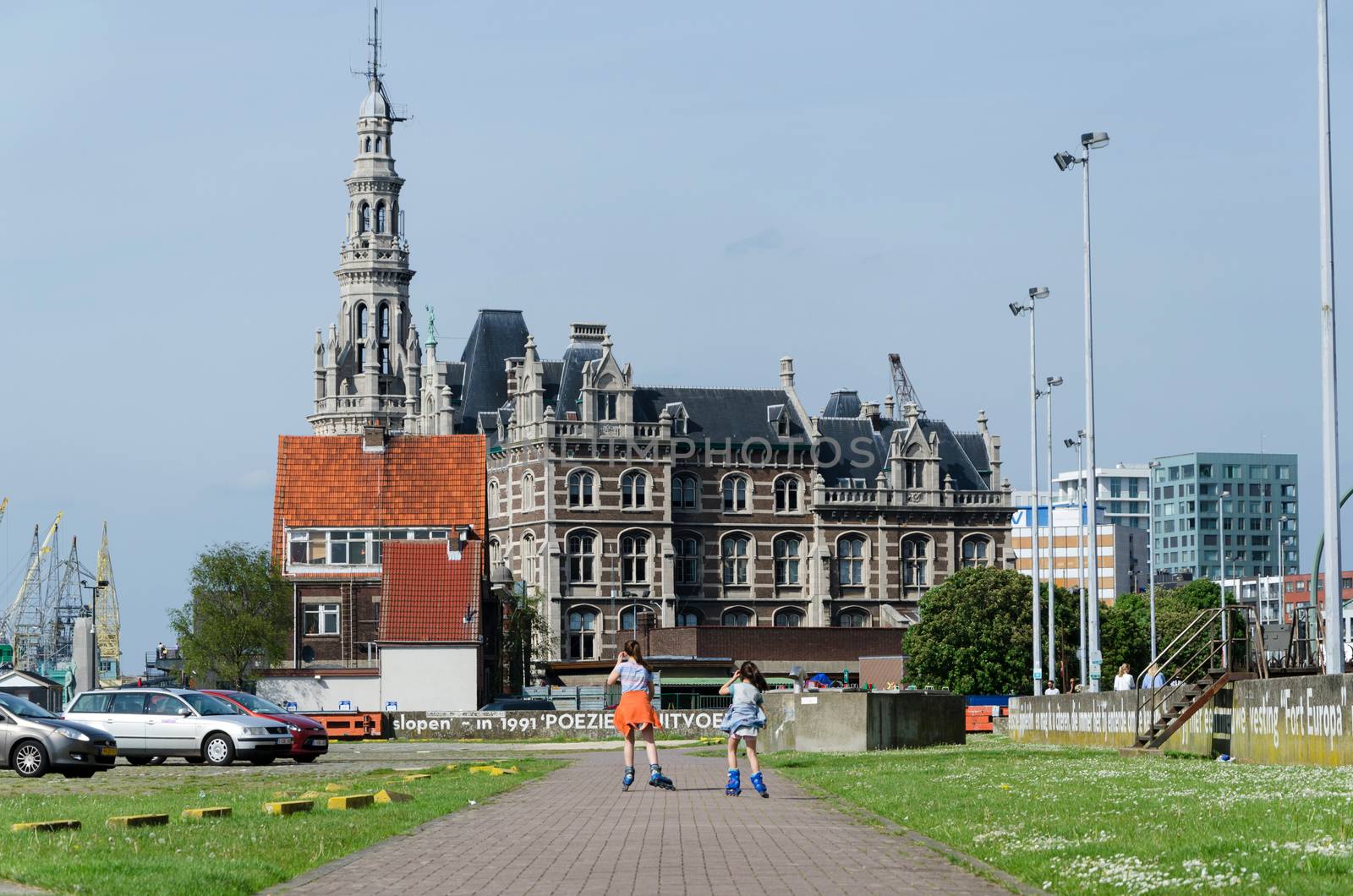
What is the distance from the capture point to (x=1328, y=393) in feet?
106

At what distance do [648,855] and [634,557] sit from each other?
96.2m

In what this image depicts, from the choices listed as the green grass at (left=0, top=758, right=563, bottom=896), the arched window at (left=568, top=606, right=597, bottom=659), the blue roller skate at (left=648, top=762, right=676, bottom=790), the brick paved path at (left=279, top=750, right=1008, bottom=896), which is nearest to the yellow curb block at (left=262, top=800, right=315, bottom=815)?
the green grass at (left=0, top=758, right=563, bottom=896)

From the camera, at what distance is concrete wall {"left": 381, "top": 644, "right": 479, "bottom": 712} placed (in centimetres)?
7288

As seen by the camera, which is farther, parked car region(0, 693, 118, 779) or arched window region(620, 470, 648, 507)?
arched window region(620, 470, 648, 507)

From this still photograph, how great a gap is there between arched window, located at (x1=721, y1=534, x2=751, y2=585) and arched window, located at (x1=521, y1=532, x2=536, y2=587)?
1119 centimetres

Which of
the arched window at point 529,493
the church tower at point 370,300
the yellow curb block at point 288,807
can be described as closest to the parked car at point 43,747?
the yellow curb block at point 288,807

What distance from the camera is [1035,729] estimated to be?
48969 millimetres

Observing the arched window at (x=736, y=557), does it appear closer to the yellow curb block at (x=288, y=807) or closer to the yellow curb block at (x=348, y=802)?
the yellow curb block at (x=348, y=802)

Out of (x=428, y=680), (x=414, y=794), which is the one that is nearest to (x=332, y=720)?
(x=428, y=680)

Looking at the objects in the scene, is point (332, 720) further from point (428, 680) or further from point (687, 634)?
point (687, 634)

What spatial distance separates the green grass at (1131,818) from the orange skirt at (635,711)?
101 inches

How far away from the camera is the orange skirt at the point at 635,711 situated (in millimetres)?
25000

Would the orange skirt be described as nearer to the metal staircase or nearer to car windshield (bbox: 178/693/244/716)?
the metal staircase

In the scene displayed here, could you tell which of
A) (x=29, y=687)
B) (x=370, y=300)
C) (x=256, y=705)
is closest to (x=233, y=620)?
(x=29, y=687)
